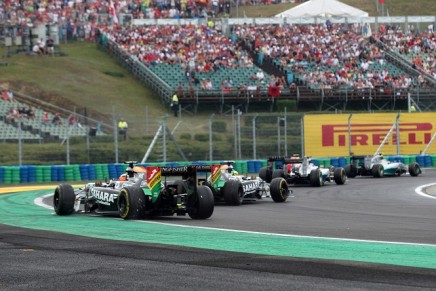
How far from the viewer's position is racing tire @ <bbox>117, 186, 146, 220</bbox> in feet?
58.3

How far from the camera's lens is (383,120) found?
4528cm

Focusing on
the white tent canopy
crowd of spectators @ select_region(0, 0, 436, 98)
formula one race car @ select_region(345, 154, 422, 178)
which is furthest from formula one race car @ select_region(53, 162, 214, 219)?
the white tent canopy

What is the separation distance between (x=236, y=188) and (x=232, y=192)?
0.13 m

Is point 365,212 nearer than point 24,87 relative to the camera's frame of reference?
Yes

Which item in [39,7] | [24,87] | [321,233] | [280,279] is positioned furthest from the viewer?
[39,7]

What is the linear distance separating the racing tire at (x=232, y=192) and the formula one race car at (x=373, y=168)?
1446 centimetres

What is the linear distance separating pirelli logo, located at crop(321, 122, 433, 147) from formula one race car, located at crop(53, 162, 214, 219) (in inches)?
1019

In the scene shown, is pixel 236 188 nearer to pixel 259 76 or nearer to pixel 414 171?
pixel 414 171

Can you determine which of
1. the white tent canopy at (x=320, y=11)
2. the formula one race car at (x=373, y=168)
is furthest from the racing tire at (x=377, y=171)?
the white tent canopy at (x=320, y=11)

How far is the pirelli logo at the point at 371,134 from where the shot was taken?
44.3 meters

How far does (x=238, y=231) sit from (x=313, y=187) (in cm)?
1475

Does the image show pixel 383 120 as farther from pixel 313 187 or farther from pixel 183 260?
pixel 183 260

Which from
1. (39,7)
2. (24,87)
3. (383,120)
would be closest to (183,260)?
(383,120)

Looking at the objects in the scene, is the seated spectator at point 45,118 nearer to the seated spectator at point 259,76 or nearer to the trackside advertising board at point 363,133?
the trackside advertising board at point 363,133
